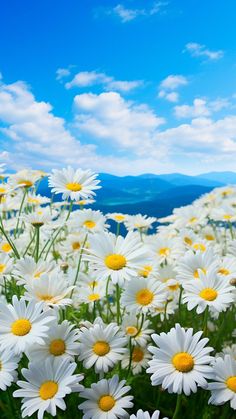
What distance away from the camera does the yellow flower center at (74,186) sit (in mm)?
2092

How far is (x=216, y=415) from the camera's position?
197 cm

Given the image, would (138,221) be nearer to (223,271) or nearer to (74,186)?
(74,186)

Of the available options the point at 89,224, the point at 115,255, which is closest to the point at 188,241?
the point at 89,224

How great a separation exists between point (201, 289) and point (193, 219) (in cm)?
154

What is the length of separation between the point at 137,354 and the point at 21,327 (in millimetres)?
726

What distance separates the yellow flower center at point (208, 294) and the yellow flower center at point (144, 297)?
0.29m

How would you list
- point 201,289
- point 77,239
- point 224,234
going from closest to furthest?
point 201,289, point 77,239, point 224,234

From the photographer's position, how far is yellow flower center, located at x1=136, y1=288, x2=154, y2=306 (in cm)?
188

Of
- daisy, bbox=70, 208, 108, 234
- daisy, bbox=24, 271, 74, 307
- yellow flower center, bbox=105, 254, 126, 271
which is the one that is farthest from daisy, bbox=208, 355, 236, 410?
daisy, bbox=70, 208, 108, 234

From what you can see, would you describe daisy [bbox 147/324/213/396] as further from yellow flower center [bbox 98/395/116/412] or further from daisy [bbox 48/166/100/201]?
daisy [bbox 48/166/100/201]

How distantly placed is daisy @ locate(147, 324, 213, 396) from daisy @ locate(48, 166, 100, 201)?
79 cm

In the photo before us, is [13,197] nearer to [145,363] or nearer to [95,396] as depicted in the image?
[145,363]

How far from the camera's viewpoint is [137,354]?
2027 millimetres

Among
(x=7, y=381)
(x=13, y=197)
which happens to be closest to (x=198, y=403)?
(x=7, y=381)
